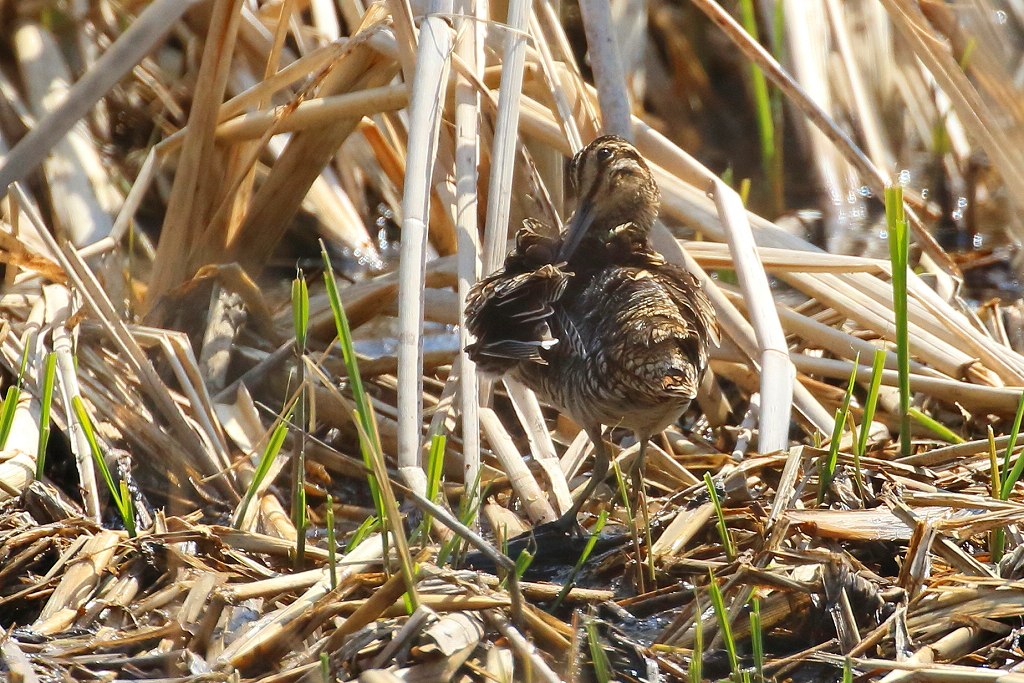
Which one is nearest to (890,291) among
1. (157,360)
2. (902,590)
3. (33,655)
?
(902,590)

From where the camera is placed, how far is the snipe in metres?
2.92

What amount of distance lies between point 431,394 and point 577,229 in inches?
40.3

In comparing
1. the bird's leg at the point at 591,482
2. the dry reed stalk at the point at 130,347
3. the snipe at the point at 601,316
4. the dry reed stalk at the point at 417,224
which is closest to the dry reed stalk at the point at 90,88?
the dry reed stalk at the point at 130,347

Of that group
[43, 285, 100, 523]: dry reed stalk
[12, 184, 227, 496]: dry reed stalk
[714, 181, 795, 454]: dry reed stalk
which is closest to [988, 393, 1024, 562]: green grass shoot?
[714, 181, 795, 454]: dry reed stalk

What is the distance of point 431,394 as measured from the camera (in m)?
4.25

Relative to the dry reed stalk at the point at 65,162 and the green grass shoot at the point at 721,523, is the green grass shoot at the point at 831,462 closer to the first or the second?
the green grass shoot at the point at 721,523

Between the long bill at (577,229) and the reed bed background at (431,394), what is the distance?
0.21m

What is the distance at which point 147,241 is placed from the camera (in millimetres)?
5215

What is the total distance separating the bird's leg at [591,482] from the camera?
128 inches

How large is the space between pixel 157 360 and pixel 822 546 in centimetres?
222

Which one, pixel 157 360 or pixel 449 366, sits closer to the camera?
pixel 157 360

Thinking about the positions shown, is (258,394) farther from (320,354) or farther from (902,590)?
(902,590)

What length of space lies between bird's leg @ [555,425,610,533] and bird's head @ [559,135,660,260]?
0.50 meters

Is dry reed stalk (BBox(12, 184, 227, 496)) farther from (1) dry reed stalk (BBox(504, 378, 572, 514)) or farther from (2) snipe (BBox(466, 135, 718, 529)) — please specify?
(2) snipe (BBox(466, 135, 718, 529))
